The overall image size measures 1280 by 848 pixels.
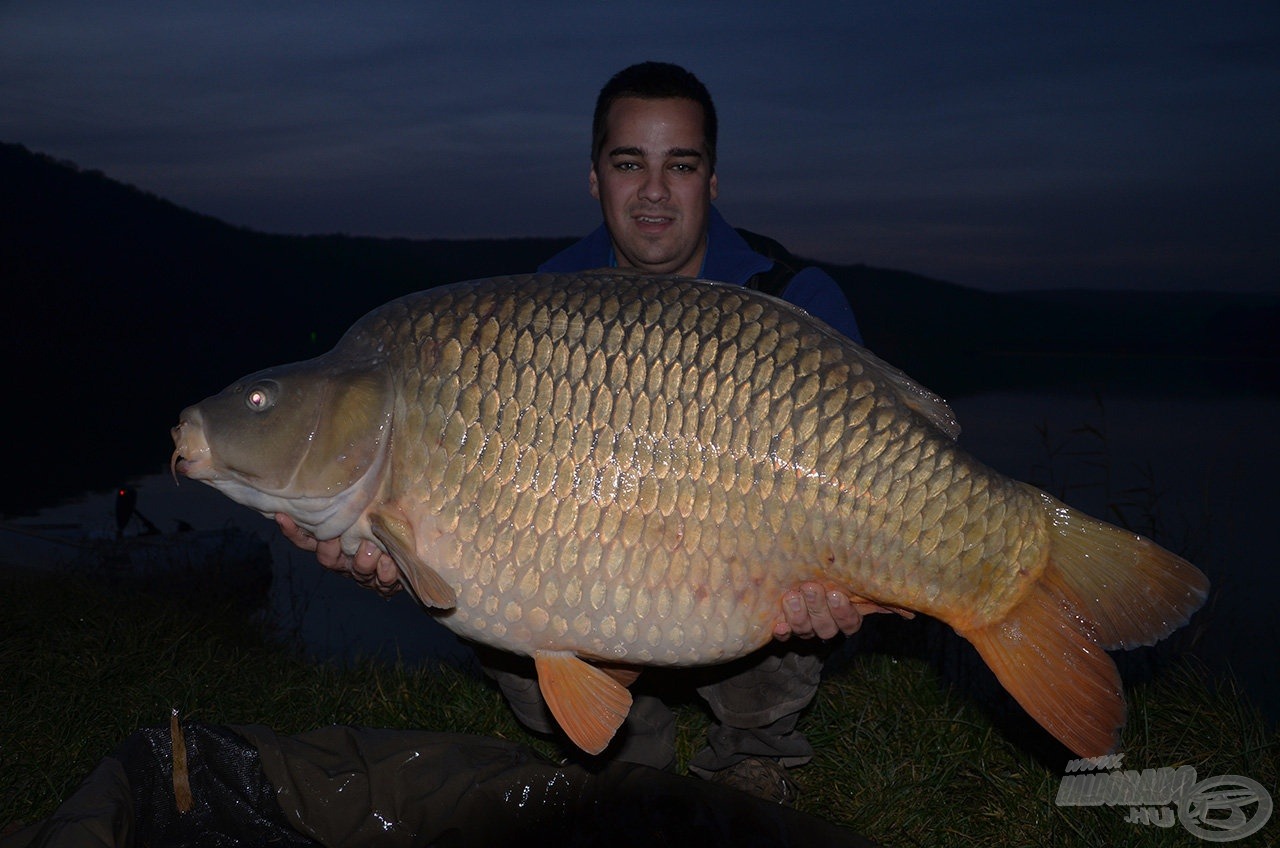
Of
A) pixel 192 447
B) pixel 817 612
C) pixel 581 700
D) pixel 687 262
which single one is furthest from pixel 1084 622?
pixel 192 447

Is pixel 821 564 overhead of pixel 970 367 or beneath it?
overhead

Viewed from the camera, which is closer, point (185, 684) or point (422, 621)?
point (185, 684)

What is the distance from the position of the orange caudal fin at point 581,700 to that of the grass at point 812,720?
2.23ft

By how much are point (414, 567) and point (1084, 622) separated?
98 centimetres

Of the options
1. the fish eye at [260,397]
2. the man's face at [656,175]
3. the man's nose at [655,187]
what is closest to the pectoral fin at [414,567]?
the fish eye at [260,397]

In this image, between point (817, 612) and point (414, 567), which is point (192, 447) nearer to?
point (414, 567)

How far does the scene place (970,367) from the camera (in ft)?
101

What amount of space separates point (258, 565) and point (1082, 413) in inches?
548

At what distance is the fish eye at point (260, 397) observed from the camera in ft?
4.90

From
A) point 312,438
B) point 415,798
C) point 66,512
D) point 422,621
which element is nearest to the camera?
point 312,438

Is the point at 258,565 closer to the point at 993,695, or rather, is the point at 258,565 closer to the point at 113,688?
the point at 113,688

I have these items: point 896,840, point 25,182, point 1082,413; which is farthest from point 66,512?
point 25,182

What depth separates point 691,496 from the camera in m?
1.41

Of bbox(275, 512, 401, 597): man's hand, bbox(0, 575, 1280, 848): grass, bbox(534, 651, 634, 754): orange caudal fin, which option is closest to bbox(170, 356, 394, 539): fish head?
bbox(275, 512, 401, 597): man's hand
